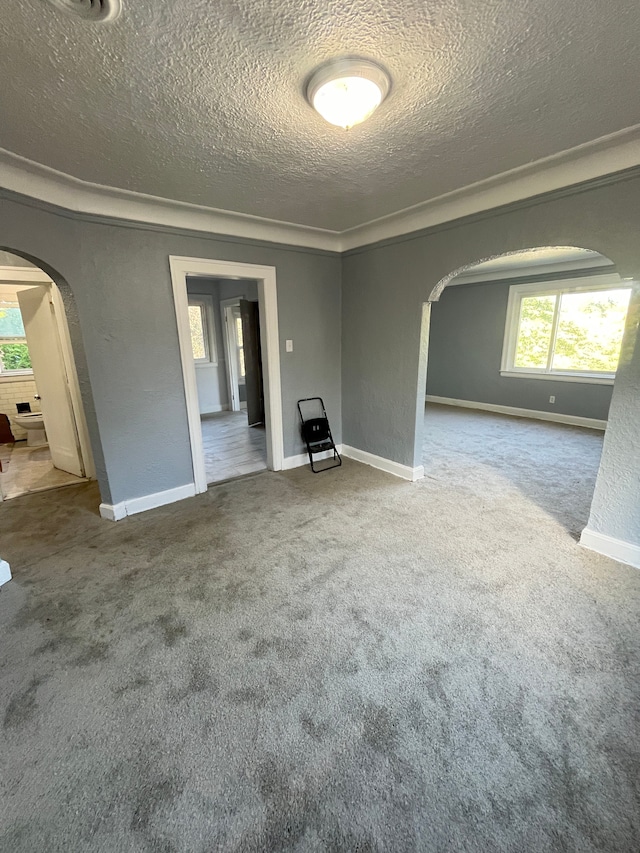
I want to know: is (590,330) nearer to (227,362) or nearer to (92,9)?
(227,362)

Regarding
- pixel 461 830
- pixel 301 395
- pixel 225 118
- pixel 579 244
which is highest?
pixel 225 118

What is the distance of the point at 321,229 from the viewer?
3430 millimetres

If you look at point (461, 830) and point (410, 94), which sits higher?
point (410, 94)

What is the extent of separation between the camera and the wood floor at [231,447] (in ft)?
13.0

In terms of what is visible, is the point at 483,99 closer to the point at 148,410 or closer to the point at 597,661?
the point at 597,661

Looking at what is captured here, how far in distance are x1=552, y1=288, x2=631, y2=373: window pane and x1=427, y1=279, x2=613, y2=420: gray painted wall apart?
359mm

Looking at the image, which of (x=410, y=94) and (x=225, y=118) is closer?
(x=410, y=94)

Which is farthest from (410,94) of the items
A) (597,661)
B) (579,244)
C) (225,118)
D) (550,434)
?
(550,434)

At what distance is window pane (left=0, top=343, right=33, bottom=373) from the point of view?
5043 millimetres

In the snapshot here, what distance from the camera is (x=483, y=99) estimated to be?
156cm

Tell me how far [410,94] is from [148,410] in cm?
268

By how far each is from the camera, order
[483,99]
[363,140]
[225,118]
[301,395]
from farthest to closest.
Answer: [301,395]
[363,140]
[225,118]
[483,99]

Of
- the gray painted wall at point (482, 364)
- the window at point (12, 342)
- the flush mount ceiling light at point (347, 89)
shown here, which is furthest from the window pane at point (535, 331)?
the window at point (12, 342)

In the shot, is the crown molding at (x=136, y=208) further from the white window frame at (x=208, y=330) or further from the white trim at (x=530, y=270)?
the white window frame at (x=208, y=330)
